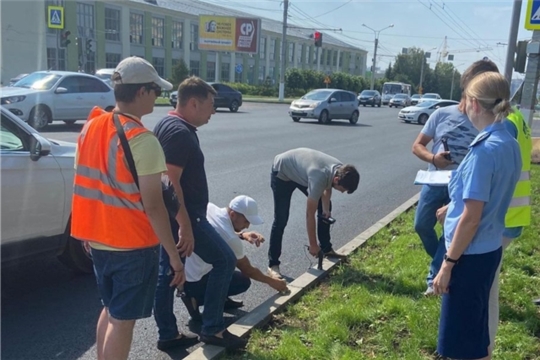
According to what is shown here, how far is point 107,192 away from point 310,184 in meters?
2.34

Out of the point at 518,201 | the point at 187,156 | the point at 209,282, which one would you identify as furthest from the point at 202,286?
the point at 518,201

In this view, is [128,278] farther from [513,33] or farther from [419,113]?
[419,113]

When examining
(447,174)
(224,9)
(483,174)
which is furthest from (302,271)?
(224,9)

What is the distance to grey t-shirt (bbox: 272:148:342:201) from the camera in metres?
4.63

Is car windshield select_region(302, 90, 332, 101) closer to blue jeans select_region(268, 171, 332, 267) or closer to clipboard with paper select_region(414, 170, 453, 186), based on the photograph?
blue jeans select_region(268, 171, 332, 267)

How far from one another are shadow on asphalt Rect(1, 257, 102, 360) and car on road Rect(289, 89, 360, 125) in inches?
826

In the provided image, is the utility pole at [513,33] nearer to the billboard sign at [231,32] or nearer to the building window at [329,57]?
the billboard sign at [231,32]

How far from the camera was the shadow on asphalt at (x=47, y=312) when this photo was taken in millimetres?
3727

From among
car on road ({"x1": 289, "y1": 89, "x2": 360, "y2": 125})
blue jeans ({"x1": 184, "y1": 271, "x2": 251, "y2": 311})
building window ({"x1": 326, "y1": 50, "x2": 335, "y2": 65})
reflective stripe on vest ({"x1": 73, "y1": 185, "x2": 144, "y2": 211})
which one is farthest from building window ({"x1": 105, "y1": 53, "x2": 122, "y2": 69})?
reflective stripe on vest ({"x1": 73, "y1": 185, "x2": 144, "y2": 211})

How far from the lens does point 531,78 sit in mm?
8164

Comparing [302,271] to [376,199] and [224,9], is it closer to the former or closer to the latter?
[376,199]

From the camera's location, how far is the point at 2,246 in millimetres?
4086

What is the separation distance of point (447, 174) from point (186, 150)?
7.18 feet

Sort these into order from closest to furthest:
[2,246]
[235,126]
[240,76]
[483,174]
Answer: [483,174]
[2,246]
[235,126]
[240,76]
